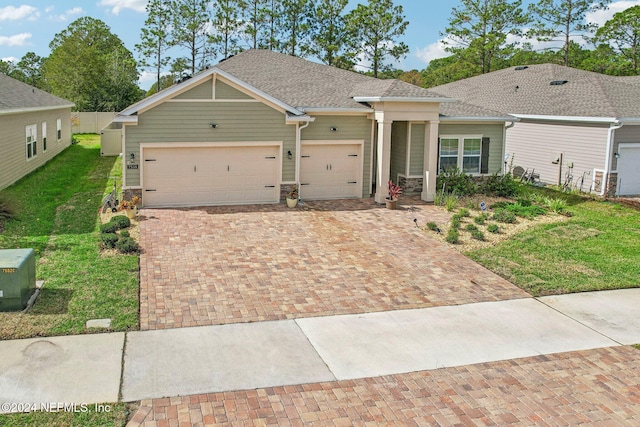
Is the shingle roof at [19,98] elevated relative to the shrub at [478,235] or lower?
elevated

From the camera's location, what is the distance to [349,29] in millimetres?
44906

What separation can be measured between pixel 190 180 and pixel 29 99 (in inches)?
453

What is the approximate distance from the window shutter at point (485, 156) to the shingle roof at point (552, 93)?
13.4 ft

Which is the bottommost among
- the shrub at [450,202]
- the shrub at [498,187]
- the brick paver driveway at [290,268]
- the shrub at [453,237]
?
the brick paver driveway at [290,268]

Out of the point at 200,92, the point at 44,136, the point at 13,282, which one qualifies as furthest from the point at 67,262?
the point at 44,136

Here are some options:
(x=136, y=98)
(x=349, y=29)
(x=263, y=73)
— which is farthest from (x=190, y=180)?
(x=136, y=98)

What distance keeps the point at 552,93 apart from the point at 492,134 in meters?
6.52

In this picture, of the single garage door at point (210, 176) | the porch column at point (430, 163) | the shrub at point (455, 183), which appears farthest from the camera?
the shrub at point (455, 183)

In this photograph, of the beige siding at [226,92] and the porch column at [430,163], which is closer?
the beige siding at [226,92]

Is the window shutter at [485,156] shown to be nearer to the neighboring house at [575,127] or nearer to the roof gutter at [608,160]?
the neighboring house at [575,127]

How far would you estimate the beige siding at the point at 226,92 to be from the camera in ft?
59.7

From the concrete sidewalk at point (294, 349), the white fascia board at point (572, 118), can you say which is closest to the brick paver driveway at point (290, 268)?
the concrete sidewalk at point (294, 349)

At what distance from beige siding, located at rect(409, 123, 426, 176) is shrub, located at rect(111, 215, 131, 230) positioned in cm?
991

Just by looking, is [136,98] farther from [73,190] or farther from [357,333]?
[357,333]
